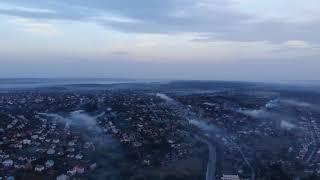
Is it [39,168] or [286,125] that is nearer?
[39,168]

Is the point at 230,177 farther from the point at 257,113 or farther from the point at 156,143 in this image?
the point at 257,113

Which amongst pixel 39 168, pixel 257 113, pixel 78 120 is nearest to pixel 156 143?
pixel 39 168

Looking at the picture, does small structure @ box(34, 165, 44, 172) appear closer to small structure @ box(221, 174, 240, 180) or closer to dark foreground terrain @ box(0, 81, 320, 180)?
dark foreground terrain @ box(0, 81, 320, 180)

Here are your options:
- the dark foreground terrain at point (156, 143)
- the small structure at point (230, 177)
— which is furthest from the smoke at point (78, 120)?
the small structure at point (230, 177)

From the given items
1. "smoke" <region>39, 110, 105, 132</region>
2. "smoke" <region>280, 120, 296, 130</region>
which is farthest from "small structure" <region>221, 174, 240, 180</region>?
"smoke" <region>280, 120, 296, 130</region>

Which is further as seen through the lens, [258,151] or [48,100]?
[48,100]

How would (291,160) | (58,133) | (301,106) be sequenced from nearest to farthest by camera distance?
(291,160) → (58,133) → (301,106)

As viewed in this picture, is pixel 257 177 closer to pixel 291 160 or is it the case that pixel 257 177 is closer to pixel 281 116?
pixel 291 160

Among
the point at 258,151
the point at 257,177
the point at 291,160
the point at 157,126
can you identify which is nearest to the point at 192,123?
the point at 157,126

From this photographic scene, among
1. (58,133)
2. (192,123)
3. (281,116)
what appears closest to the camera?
(58,133)
